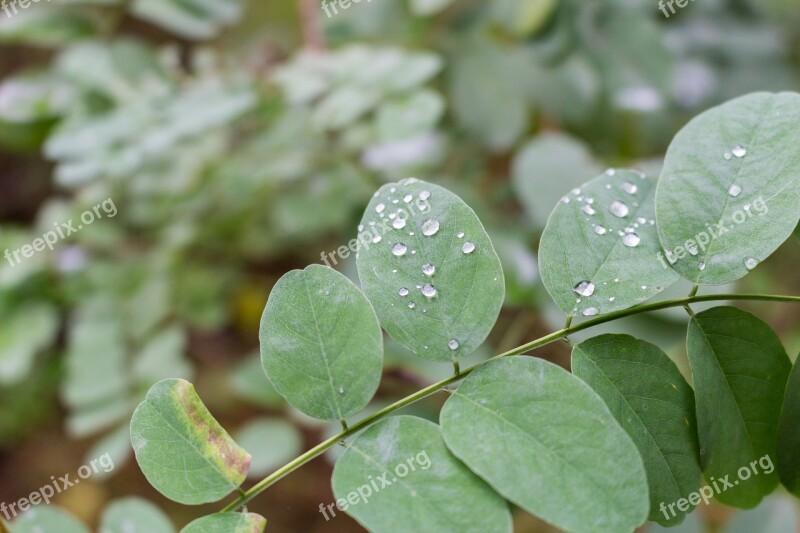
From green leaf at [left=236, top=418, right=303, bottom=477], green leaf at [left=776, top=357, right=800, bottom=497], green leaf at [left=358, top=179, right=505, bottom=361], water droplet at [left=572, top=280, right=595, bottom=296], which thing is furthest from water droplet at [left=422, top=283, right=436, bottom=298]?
green leaf at [left=236, top=418, right=303, bottom=477]

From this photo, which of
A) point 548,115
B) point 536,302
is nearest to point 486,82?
point 548,115

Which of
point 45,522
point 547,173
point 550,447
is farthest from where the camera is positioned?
point 547,173

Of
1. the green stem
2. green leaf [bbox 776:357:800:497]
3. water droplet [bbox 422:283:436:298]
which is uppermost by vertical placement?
water droplet [bbox 422:283:436:298]

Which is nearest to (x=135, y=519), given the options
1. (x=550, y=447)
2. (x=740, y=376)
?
(x=550, y=447)

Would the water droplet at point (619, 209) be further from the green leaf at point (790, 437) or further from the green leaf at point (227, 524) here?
the green leaf at point (227, 524)

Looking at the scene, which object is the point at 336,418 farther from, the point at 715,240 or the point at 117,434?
the point at 117,434

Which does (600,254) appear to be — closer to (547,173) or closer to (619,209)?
(619,209)

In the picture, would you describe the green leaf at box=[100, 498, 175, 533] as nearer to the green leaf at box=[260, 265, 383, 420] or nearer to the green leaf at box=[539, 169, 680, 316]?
the green leaf at box=[260, 265, 383, 420]

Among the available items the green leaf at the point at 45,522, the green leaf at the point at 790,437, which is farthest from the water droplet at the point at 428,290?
the green leaf at the point at 45,522
